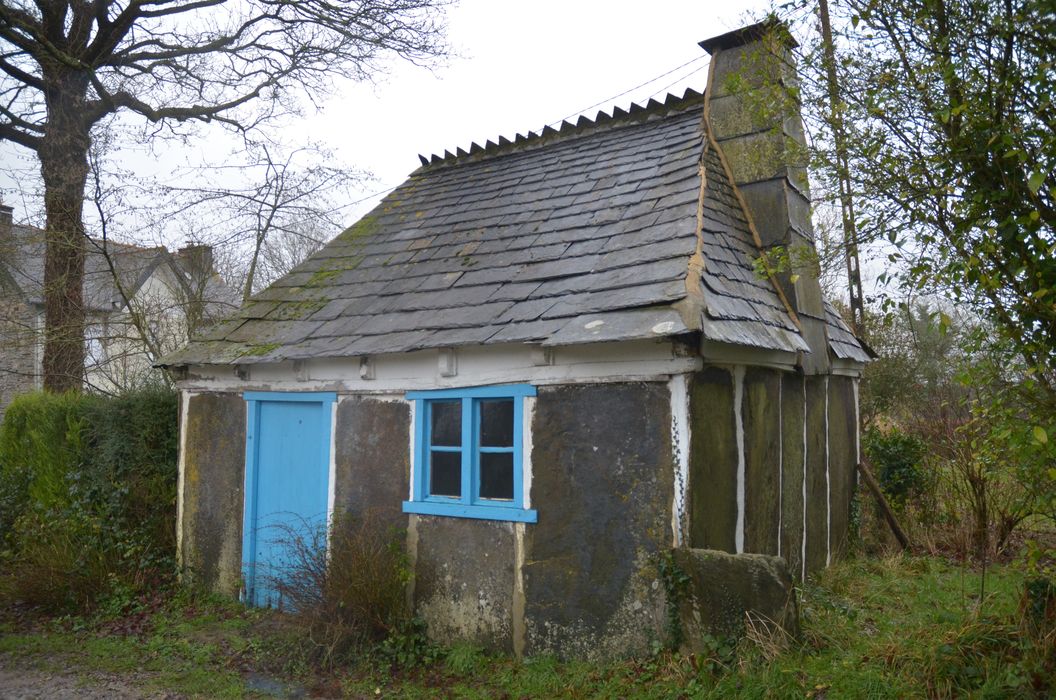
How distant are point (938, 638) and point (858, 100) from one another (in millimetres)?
3601

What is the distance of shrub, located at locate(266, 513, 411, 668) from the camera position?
20.3 feet

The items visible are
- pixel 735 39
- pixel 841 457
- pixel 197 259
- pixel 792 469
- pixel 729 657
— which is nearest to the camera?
pixel 729 657

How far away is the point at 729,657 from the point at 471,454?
2638 mm

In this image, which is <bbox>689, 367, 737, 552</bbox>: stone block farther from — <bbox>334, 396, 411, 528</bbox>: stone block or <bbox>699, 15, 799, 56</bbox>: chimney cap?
<bbox>699, 15, 799, 56</bbox>: chimney cap

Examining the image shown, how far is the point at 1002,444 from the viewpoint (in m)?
4.68

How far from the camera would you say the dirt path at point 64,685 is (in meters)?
5.83

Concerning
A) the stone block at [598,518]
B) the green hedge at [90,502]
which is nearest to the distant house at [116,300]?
the green hedge at [90,502]

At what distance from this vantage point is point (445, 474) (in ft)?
21.6

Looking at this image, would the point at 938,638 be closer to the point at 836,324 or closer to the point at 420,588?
the point at 420,588

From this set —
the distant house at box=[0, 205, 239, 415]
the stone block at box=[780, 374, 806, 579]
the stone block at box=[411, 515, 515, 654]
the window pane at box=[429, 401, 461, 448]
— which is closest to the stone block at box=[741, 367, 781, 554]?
the stone block at box=[780, 374, 806, 579]

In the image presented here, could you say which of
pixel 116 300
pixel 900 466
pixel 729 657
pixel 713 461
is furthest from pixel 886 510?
pixel 116 300

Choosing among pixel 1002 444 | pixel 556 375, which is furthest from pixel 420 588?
pixel 1002 444

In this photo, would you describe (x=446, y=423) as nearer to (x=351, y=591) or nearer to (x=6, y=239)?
(x=351, y=591)

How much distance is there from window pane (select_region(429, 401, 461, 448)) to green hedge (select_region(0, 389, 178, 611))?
432 centimetres
